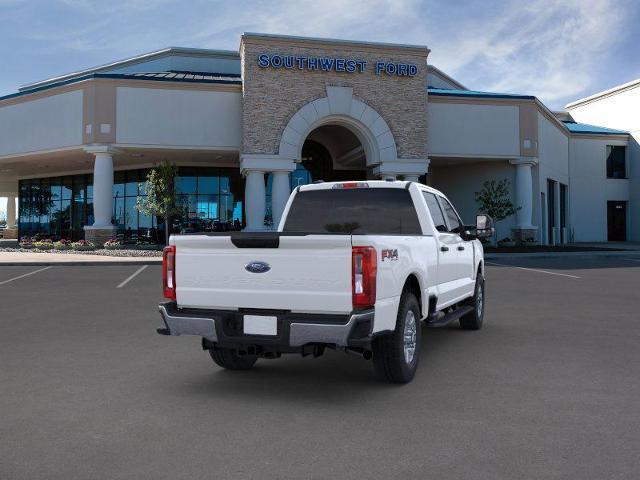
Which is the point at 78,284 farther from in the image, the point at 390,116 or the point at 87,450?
the point at 390,116

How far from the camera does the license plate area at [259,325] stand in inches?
204

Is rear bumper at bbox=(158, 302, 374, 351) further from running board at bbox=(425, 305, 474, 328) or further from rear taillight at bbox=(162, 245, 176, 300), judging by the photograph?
running board at bbox=(425, 305, 474, 328)

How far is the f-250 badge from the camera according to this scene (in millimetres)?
5215

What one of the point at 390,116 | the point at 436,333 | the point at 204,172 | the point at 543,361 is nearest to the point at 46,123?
the point at 204,172

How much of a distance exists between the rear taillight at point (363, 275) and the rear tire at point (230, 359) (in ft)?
5.46

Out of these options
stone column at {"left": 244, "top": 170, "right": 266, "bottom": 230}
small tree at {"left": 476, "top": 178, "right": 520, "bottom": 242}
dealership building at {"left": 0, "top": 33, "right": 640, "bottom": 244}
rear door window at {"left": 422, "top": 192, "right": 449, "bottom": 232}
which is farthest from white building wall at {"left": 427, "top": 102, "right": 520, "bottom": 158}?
rear door window at {"left": 422, "top": 192, "right": 449, "bottom": 232}

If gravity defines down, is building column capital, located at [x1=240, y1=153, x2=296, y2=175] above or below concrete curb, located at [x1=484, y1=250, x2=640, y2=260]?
above

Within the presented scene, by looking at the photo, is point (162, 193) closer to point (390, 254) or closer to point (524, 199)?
point (524, 199)

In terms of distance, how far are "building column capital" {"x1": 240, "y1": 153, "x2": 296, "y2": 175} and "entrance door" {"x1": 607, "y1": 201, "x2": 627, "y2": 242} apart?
26.5 meters

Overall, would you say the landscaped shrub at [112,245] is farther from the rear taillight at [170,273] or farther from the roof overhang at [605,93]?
the roof overhang at [605,93]

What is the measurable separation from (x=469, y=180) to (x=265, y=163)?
1341 cm

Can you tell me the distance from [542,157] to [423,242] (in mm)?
30857

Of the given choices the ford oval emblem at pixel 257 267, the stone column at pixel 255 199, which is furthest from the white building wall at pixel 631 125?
the ford oval emblem at pixel 257 267

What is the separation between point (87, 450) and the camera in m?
4.02
